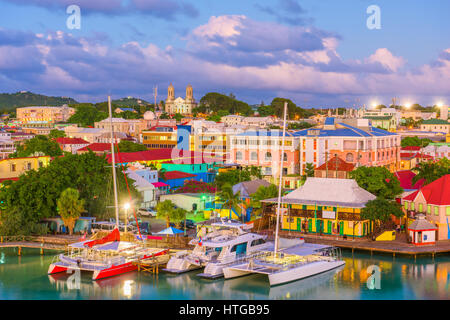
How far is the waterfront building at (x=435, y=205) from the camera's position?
3522 cm

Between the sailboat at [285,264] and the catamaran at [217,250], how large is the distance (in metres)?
0.52

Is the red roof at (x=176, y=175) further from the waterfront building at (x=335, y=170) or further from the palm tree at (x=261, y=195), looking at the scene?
the palm tree at (x=261, y=195)

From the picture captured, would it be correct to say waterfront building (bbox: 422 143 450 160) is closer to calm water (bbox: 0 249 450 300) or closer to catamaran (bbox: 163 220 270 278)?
calm water (bbox: 0 249 450 300)

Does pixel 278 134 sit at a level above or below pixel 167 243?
above

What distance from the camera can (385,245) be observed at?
111 feet

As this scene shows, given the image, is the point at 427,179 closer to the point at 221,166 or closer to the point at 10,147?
the point at 221,166

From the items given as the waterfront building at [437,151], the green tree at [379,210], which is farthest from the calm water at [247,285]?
the waterfront building at [437,151]

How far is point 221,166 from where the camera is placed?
66.4 m

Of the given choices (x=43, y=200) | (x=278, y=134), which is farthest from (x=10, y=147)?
(x=43, y=200)

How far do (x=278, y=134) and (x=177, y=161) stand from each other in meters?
12.7

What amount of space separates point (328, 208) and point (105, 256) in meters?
14.7

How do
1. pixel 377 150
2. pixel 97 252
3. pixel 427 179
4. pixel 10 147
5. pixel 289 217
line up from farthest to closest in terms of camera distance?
pixel 10 147
pixel 377 150
pixel 427 179
pixel 289 217
pixel 97 252

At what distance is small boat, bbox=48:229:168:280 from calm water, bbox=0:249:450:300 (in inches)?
22.2
